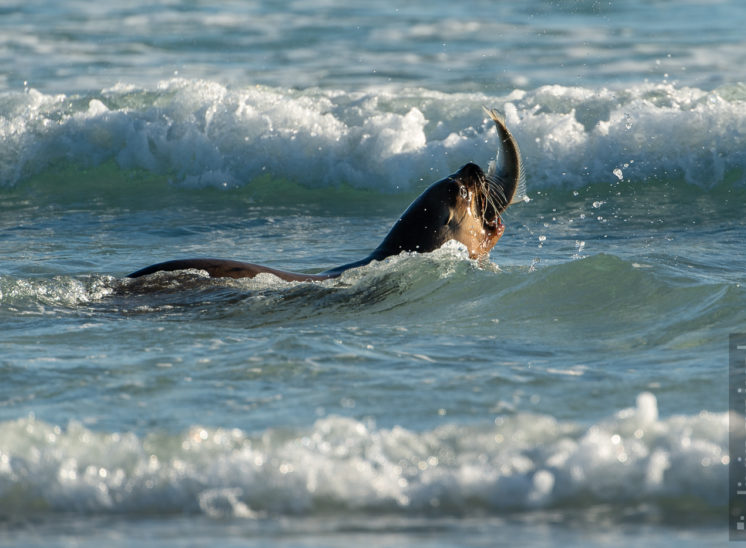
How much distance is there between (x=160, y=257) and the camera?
8.66 metres

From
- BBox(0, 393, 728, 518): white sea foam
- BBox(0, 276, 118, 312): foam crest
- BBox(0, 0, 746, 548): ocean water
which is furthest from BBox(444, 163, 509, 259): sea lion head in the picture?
BBox(0, 393, 728, 518): white sea foam

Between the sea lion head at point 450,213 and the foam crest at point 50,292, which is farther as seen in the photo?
the sea lion head at point 450,213

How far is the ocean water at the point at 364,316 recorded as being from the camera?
11.8ft

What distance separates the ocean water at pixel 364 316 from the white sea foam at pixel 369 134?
0.12ft

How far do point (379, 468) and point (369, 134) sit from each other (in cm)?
885

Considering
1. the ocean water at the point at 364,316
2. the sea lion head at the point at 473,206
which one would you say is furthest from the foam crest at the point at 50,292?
the sea lion head at the point at 473,206

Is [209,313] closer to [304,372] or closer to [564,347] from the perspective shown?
[304,372]

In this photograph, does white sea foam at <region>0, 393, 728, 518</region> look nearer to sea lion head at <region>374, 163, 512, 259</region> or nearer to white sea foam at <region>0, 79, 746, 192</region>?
sea lion head at <region>374, 163, 512, 259</region>

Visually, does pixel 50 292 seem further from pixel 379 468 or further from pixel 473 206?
pixel 379 468

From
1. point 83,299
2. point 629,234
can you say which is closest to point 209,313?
point 83,299

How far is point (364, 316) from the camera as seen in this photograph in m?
6.05

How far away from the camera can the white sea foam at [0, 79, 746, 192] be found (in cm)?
1161

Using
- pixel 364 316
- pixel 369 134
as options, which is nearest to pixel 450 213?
pixel 364 316

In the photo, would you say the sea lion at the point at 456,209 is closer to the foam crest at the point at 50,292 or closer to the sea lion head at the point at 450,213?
the sea lion head at the point at 450,213
